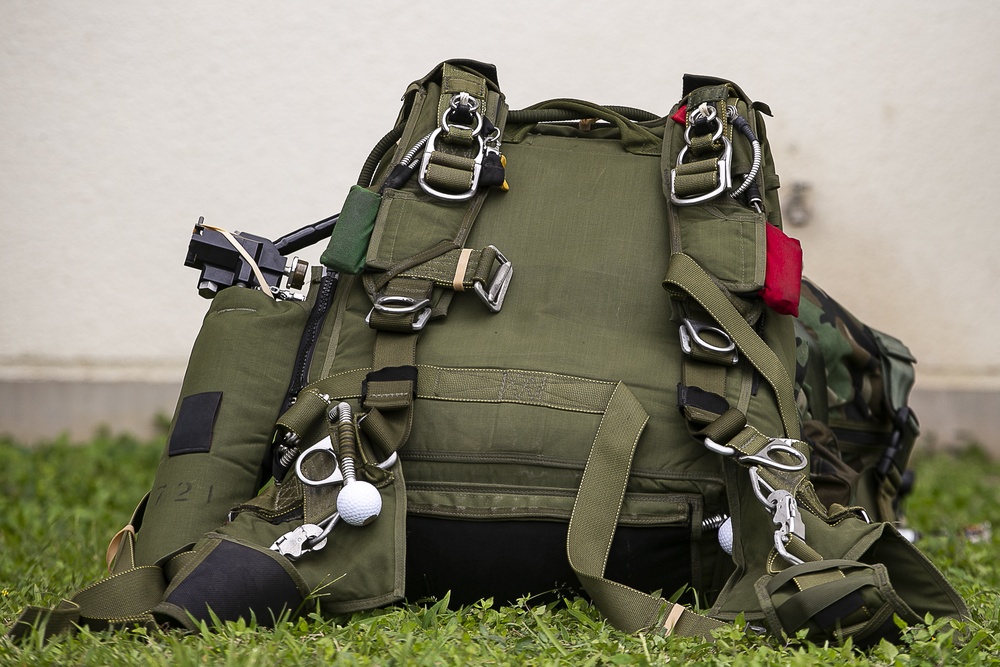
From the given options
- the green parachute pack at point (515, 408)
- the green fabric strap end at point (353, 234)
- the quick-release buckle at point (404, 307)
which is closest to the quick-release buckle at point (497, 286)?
the green parachute pack at point (515, 408)

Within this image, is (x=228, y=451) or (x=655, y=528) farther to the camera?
(x=228, y=451)

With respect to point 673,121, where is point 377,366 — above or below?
below

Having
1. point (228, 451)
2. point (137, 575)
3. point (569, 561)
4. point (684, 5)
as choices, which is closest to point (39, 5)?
point (684, 5)

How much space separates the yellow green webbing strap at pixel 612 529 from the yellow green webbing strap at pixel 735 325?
0.78 feet

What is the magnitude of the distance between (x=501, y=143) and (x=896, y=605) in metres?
1.27

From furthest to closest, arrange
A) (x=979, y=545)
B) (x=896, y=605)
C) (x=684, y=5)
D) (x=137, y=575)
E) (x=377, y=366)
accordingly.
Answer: (x=684, y=5), (x=979, y=545), (x=377, y=366), (x=137, y=575), (x=896, y=605)

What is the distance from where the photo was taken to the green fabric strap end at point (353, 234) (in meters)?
1.95

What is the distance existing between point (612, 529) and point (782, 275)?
63cm

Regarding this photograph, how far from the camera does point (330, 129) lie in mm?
4215

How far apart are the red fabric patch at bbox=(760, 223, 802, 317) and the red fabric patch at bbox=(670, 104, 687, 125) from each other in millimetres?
335

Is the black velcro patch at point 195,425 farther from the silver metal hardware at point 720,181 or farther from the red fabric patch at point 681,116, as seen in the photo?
the red fabric patch at point 681,116

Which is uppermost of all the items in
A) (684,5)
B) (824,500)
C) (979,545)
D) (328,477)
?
(684,5)

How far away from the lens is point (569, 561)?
165 cm

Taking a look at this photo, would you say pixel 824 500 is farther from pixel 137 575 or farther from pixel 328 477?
pixel 137 575
